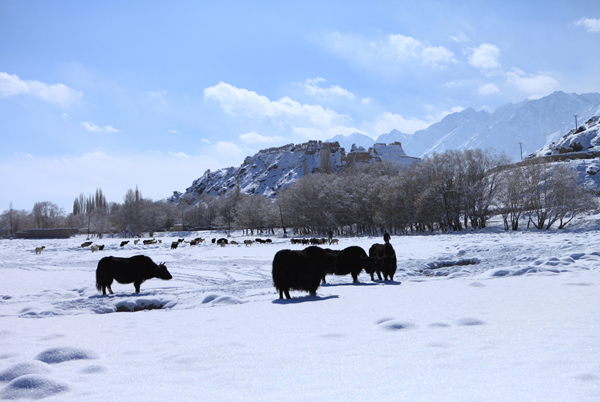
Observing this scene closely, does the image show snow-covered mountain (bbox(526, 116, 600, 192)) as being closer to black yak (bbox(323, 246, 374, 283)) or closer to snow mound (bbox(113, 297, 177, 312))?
black yak (bbox(323, 246, 374, 283))

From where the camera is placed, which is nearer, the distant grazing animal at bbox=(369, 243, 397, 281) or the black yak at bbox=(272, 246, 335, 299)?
the black yak at bbox=(272, 246, 335, 299)

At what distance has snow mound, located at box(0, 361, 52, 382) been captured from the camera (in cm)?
334

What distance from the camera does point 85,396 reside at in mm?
2996

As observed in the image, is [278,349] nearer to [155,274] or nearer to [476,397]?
[476,397]

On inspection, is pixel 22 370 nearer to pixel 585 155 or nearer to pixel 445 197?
pixel 445 197

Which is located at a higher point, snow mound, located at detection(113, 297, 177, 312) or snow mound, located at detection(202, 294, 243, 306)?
snow mound, located at detection(202, 294, 243, 306)

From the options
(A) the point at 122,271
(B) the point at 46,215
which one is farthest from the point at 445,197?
(B) the point at 46,215

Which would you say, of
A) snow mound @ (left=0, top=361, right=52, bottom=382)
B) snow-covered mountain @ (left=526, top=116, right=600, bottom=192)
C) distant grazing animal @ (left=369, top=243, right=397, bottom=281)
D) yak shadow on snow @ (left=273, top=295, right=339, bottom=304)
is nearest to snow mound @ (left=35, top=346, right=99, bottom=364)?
snow mound @ (left=0, top=361, right=52, bottom=382)

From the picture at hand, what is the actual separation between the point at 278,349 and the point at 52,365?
2551 millimetres

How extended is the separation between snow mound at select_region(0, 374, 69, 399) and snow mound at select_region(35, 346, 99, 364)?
98 centimetres

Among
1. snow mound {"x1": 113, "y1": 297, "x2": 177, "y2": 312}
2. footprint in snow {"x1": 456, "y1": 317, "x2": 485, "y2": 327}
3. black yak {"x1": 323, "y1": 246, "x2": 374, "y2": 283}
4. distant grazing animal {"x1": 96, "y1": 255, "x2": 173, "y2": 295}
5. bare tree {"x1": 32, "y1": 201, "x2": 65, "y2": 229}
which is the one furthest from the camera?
bare tree {"x1": 32, "y1": 201, "x2": 65, "y2": 229}

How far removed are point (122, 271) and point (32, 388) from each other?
941 cm

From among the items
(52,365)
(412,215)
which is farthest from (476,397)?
(412,215)

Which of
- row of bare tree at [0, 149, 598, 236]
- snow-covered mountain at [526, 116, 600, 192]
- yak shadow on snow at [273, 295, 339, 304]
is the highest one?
snow-covered mountain at [526, 116, 600, 192]
